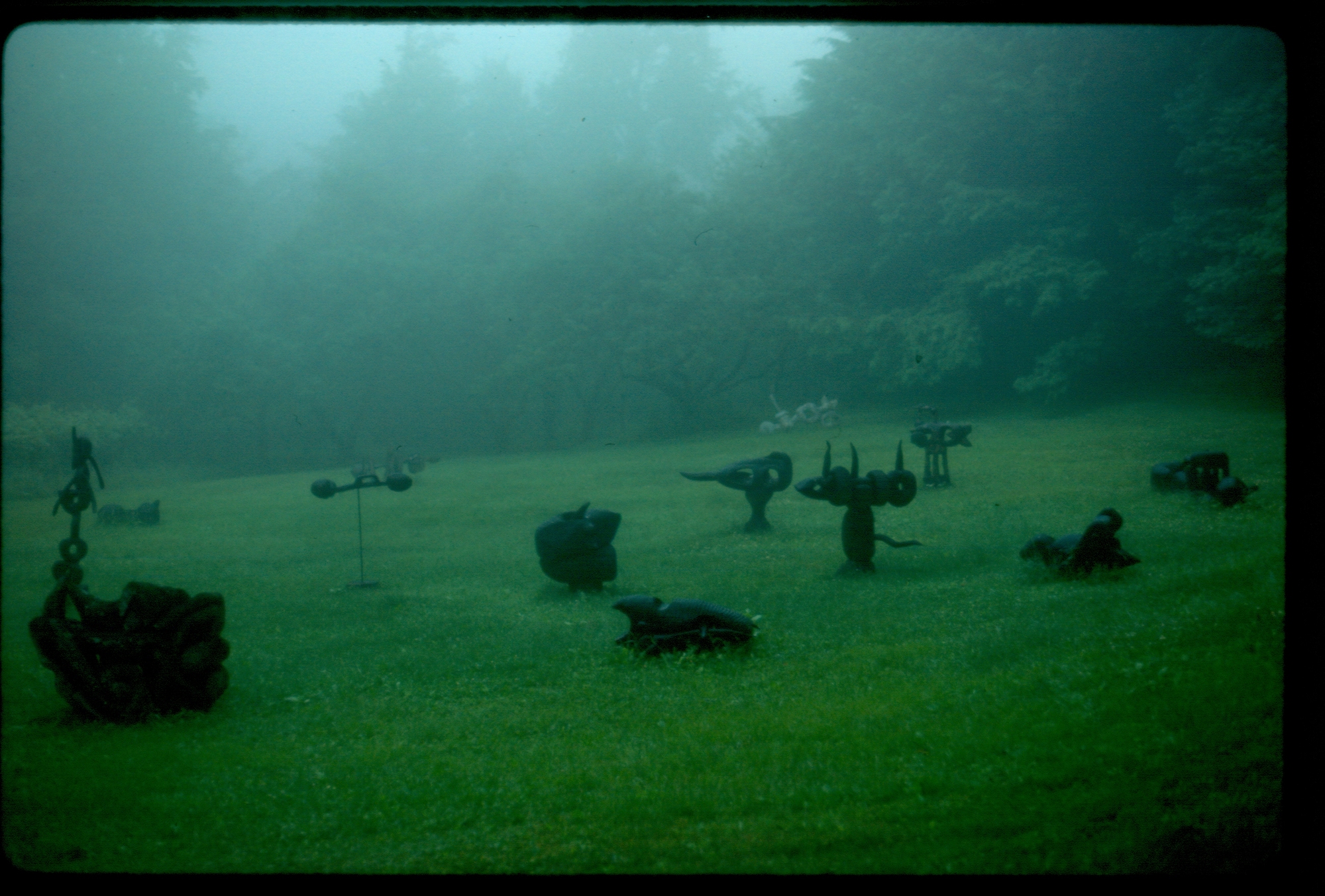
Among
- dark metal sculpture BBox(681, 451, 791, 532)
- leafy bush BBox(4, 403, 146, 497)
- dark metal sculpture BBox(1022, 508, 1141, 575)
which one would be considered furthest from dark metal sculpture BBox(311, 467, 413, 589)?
dark metal sculpture BBox(1022, 508, 1141, 575)

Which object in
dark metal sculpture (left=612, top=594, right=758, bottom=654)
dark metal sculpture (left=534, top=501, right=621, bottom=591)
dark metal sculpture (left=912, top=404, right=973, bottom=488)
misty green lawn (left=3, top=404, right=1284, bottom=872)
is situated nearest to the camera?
misty green lawn (left=3, top=404, right=1284, bottom=872)

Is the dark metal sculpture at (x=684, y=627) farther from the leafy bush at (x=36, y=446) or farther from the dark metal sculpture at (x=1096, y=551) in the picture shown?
the leafy bush at (x=36, y=446)

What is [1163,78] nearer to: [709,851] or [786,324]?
[786,324]

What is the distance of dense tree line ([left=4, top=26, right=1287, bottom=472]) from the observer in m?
5.67

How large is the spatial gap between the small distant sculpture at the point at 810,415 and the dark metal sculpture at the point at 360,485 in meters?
3.22

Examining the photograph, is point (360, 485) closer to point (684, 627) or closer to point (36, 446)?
point (36, 446)

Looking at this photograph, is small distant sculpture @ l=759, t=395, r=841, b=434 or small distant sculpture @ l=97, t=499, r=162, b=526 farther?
small distant sculpture @ l=759, t=395, r=841, b=434

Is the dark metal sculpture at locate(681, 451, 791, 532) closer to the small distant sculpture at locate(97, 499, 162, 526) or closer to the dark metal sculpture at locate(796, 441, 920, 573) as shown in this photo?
the dark metal sculpture at locate(796, 441, 920, 573)

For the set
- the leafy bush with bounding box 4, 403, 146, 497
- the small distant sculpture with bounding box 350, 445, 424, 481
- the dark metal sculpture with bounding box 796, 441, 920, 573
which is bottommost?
the dark metal sculpture with bounding box 796, 441, 920, 573

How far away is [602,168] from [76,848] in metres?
6.34

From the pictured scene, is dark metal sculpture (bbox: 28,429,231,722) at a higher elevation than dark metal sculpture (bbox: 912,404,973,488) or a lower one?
lower

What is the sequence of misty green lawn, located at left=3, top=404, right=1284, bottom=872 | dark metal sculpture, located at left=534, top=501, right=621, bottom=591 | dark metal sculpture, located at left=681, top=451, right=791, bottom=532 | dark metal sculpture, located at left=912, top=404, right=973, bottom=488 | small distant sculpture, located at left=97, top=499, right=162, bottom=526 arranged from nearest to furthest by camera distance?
1. misty green lawn, located at left=3, top=404, right=1284, bottom=872
2. small distant sculpture, located at left=97, top=499, right=162, bottom=526
3. dark metal sculpture, located at left=534, top=501, right=621, bottom=591
4. dark metal sculpture, located at left=912, top=404, right=973, bottom=488
5. dark metal sculpture, located at left=681, top=451, right=791, bottom=532

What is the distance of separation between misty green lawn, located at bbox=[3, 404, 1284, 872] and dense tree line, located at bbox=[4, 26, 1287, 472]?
675 millimetres

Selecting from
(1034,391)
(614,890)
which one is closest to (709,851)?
(614,890)
